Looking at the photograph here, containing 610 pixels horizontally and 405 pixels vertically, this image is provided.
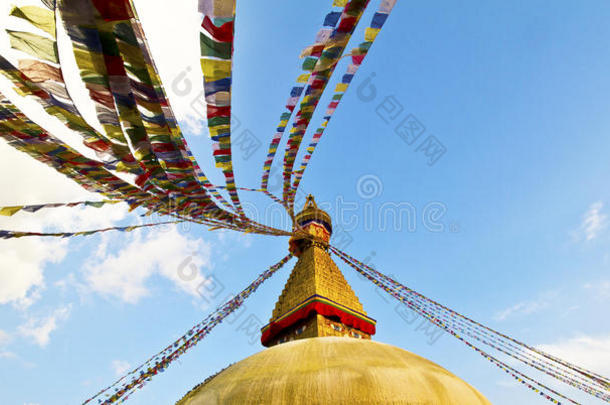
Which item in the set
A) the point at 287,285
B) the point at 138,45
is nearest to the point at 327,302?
the point at 287,285

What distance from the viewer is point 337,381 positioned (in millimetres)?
2934

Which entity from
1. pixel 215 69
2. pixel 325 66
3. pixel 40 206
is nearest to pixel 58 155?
pixel 40 206

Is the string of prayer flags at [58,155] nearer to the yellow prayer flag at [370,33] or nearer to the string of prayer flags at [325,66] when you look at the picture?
the string of prayer flags at [325,66]

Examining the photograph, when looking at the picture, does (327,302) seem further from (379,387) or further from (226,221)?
(379,387)

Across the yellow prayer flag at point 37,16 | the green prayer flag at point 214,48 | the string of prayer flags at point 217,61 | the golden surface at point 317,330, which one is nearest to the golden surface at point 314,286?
the golden surface at point 317,330

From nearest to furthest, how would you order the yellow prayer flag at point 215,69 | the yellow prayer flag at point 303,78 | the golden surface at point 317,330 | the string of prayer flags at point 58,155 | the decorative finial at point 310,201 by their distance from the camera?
1. the yellow prayer flag at point 215,69
2. the yellow prayer flag at point 303,78
3. the string of prayer flags at point 58,155
4. the golden surface at point 317,330
5. the decorative finial at point 310,201

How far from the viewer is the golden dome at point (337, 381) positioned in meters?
2.85

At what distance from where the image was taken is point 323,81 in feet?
9.78

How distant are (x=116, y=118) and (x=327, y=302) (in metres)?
7.01

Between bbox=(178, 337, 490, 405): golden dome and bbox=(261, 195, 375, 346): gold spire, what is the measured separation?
4.35 metres

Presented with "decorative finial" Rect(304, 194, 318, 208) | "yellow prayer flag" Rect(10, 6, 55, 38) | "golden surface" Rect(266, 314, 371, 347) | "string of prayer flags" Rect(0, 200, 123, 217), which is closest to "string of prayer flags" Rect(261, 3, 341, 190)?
"yellow prayer flag" Rect(10, 6, 55, 38)

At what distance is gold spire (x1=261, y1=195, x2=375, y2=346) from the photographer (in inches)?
324

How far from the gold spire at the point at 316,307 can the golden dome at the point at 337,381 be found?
14.3 ft

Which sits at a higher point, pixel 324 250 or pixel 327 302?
pixel 324 250
